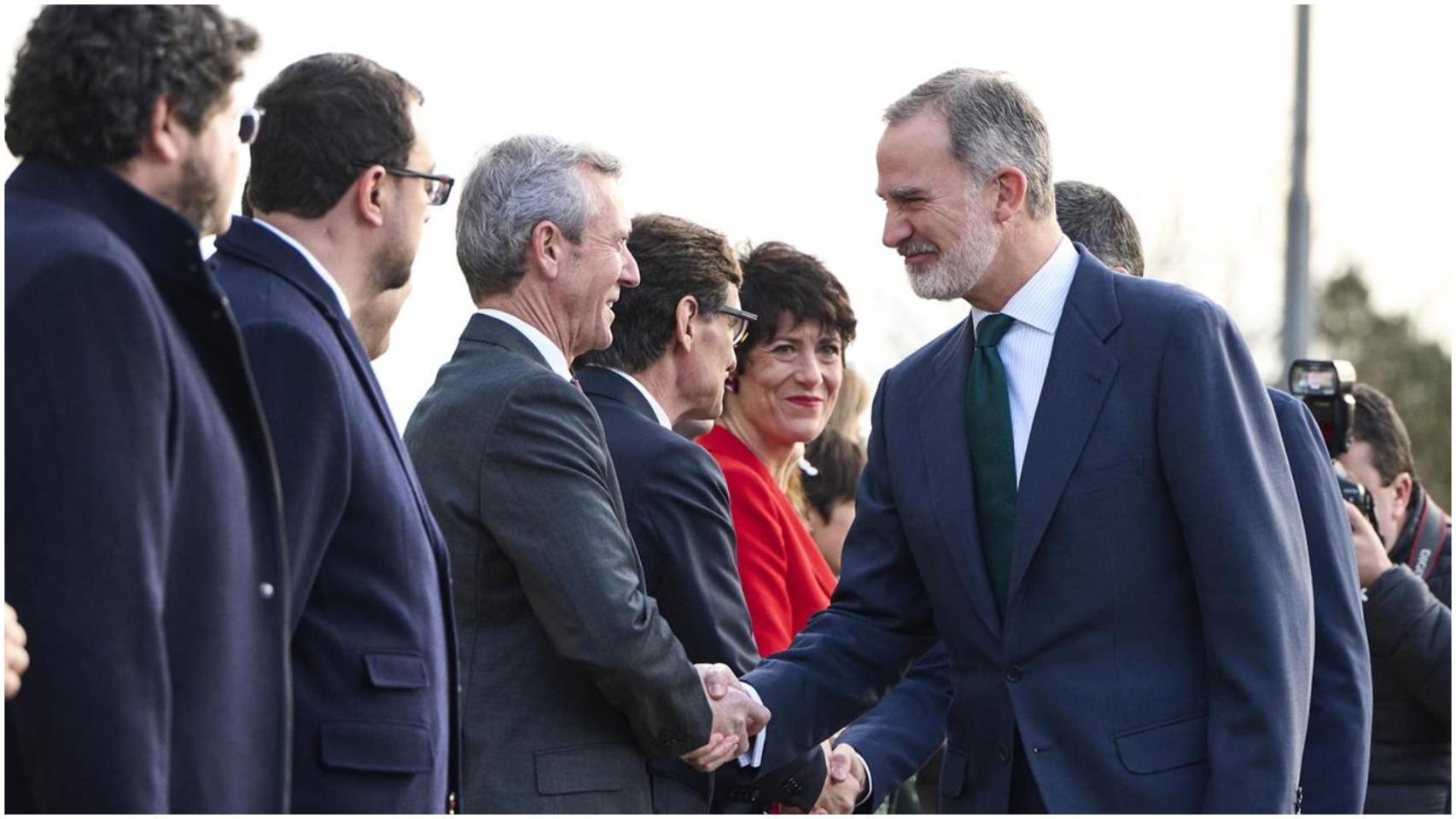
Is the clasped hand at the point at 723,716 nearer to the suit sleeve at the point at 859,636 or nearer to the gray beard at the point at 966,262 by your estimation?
the suit sleeve at the point at 859,636

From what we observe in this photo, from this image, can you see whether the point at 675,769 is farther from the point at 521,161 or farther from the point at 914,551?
the point at 521,161

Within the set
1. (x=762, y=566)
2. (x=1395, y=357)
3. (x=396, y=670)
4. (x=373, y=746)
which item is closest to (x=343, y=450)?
(x=396, y=670)

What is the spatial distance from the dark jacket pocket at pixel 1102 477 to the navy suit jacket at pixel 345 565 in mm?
1282

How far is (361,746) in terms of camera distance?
3248 mm

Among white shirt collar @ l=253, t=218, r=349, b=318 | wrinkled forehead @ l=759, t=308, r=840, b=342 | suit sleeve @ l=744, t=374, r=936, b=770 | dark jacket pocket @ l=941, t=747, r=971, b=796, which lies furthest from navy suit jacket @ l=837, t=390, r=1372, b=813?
white shirt collar @ l=253, t=218, r=349, b=318

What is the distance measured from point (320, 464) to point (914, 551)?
1.50 m

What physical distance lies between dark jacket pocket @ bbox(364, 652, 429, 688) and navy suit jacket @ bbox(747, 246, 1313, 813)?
1221 mm

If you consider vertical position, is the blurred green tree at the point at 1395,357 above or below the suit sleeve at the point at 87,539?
below

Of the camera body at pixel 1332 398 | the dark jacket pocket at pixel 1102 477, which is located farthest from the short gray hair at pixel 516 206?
the camera body at pixel 1332 398

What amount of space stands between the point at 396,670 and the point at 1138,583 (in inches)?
57.7

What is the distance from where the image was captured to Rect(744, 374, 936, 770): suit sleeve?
14.6 feet

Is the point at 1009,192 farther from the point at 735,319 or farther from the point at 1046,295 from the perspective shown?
the point at 735,319

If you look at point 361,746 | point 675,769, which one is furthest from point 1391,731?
point 361,746

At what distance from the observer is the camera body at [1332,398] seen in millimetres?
5852
